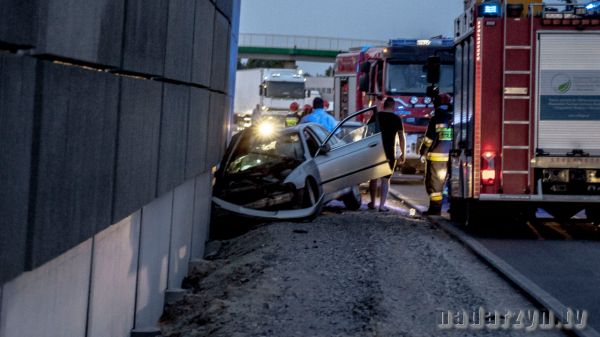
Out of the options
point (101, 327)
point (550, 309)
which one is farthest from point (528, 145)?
point (101, 327)

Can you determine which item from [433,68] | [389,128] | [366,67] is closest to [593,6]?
[433,68]

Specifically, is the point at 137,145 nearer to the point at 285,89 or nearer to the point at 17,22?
the point at 17,22

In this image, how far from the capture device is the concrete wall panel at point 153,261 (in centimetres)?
707

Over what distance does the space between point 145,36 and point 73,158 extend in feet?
6.41

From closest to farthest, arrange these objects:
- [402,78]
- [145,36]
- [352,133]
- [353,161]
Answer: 1. [145,36]
2. [353,161]
3. [352,133]
4. [402,78]

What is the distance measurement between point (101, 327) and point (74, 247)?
1.14 metres

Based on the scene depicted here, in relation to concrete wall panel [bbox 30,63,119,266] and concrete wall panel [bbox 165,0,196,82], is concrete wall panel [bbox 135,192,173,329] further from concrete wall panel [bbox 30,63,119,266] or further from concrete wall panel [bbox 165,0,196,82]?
concrete wall panel [bbox 30,63,119,266]

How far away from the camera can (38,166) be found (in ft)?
12.1

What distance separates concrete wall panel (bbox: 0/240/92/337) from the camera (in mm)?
3719

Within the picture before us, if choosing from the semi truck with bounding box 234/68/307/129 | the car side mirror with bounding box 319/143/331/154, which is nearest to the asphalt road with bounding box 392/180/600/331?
the car side mirror with bounding box 319/143/331/154

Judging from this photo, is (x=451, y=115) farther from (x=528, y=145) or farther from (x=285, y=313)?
(x=285, y=313)

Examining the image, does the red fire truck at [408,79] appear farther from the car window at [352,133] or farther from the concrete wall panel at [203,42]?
the concrete wall panel at [203,42]

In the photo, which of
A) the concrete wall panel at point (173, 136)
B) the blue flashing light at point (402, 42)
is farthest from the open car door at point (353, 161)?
the blue flashing light at point (402, 42)

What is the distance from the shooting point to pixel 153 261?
7672 millimetres
